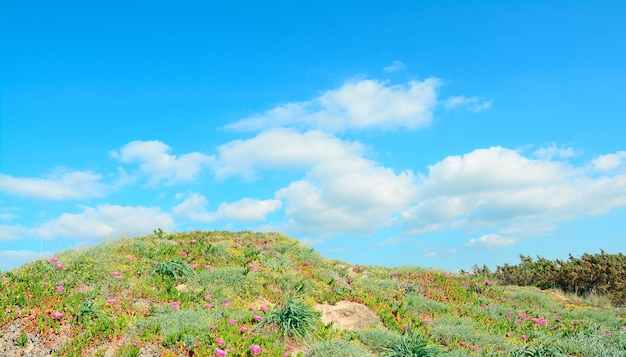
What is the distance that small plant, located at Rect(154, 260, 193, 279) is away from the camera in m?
13.3

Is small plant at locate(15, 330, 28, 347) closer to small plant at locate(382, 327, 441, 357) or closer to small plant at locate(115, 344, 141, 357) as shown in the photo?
small plant at locate(115, 344, 141, 357)

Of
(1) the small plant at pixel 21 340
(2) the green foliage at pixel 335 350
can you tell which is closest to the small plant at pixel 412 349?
(2) the green foliage at pixel 335 350

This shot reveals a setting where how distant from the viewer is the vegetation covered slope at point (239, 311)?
9.28 metres

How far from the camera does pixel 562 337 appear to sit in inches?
530

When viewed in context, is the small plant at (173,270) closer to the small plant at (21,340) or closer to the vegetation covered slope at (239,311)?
the vegetation covered slope at (239,311)

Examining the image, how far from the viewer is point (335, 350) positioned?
30.0ft

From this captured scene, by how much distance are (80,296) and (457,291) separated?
14.1 m

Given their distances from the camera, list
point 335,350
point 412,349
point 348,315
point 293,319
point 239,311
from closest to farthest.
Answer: point 335,350, point 412,349, point 293,319, point 239,311, point 348,315

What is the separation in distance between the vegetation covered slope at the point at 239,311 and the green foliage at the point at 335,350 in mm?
26

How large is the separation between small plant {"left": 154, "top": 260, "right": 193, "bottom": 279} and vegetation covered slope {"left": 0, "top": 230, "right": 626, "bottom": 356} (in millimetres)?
33

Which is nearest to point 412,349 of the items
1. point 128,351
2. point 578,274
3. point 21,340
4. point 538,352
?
point 538,352

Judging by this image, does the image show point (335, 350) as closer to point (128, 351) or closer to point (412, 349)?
point (412, 349)

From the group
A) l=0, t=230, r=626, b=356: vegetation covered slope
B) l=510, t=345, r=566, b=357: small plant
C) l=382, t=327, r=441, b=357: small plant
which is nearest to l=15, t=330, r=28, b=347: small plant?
l=0, t=230, r=626, b=356: vegetation covered slope

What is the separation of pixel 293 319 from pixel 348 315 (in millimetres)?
2653
